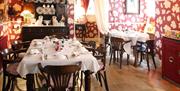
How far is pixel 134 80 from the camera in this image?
5379 mm

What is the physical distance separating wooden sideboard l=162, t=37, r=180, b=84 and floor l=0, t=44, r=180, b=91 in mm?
160

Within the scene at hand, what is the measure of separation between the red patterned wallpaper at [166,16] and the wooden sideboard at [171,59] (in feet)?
2.16

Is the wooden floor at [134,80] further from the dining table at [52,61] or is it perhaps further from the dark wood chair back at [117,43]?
the dining table at [52,61]

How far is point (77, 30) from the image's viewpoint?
1123 cm

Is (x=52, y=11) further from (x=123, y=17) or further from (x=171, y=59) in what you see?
(x=171, y=59)

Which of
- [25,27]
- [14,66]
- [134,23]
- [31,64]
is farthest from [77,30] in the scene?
[31,64]

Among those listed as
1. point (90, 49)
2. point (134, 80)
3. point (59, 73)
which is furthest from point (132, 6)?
point (59, 73)

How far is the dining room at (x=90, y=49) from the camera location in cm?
352

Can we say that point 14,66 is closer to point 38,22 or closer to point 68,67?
point 68,67

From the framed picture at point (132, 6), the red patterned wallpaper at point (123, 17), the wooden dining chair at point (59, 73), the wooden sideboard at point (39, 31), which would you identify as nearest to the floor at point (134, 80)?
the wooden dining chair at point (59, 73)

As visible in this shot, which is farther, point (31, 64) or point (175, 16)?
point (175, 16)

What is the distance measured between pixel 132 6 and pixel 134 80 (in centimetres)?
415

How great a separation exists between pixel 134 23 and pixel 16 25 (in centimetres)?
398

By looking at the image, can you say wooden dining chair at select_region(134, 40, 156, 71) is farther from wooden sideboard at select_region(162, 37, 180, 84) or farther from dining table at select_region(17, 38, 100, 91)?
dining table at select_region(17, 38, 100, 91)
